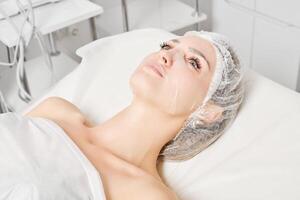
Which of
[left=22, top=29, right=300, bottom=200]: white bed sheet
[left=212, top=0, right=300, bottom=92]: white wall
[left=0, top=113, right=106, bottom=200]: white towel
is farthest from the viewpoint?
[left=212, top=0, right=300, bottom=92]: white wall

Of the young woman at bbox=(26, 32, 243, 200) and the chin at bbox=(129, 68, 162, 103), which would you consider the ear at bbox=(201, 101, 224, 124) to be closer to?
the young woman at bbox=(26, 32, 243, 200)

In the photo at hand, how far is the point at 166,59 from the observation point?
1344 millimetres

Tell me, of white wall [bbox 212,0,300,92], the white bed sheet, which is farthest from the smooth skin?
white wall [bbox 212,0,300,92]

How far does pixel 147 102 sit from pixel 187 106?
0.36ft

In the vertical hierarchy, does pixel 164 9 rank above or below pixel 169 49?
below

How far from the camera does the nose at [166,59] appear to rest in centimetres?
133

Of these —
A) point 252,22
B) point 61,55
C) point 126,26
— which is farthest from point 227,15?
point 61,55

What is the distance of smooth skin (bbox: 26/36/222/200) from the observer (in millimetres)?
1309

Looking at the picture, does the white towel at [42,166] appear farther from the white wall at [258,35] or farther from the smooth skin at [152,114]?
the white wall at [258,35]

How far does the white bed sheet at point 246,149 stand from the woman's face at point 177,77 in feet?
0.56

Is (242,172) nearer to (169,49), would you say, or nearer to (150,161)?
(150,161)

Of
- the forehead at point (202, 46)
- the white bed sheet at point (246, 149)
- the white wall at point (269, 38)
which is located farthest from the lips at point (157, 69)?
the white wall at point (269, 38)

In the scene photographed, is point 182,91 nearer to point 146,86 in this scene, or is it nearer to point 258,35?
point 146,86

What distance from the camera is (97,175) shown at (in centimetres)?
121
